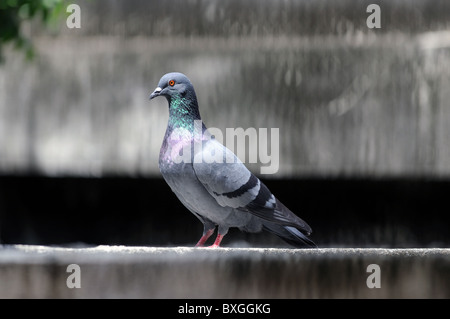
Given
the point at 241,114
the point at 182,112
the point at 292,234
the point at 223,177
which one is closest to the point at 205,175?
the point at 223,177

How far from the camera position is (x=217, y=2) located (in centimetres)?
598

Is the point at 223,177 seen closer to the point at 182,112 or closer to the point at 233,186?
the point at 233,186

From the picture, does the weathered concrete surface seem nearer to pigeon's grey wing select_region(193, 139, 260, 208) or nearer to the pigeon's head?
pigeon's grey wing select_region(193, 139, 260, 208)

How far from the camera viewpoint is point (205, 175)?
4.56 meters

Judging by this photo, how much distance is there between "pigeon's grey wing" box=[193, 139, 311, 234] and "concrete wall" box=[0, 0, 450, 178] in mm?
916

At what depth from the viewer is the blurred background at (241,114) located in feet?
18.7

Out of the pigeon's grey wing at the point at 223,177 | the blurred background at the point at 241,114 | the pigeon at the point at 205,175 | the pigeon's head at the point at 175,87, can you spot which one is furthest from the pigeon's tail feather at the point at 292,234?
the pigeon's head at the point at 175,87

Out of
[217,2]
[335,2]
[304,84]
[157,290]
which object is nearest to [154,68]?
[217,2]

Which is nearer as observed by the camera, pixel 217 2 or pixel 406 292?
pixel 406 292

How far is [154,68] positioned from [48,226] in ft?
4.66

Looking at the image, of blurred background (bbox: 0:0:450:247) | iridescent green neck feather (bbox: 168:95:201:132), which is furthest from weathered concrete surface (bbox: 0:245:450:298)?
blurred background (bbox: 0:0:450:247)

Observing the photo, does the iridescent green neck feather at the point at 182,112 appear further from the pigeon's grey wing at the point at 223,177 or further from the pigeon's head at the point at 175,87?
the pigeon's grey wing at the point at 223,177

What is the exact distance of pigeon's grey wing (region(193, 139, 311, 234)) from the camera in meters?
4.57

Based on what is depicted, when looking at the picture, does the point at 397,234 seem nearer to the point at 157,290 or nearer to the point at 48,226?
the point at 157,290
